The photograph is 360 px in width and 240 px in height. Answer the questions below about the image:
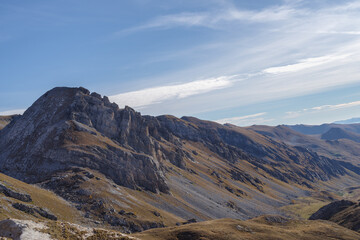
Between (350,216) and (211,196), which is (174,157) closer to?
(211,196)

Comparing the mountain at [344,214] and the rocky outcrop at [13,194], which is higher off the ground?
the rocky outcrop at [13,194]

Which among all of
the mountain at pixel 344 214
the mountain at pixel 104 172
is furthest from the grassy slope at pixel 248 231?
Answer: the mountain at pixel 104 172

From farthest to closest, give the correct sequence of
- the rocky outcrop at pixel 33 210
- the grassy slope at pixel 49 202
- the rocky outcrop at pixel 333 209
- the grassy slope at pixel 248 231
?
1. the rocky outcrop at pixel 333 209
2. the grassy slope at pixel 49 202
3. the rocky outcrop at pixel 33 210
4. the grassy slope at pixel 248 231

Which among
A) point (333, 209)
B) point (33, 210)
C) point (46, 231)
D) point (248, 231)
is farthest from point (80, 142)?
point (333, 209)

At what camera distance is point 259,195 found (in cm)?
18950

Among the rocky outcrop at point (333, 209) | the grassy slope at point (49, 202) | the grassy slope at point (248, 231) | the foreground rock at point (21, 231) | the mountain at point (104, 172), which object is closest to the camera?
the foreground rock at point (21, 231)

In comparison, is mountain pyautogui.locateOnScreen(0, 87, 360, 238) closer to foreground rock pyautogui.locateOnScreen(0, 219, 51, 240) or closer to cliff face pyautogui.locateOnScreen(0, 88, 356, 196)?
cliff face pyautogui.locateOnScreen(0, 88, 356, 196)

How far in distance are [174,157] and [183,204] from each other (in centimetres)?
5976

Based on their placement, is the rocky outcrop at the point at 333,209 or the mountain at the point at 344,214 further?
the rocky outcrop at the point at 333,209

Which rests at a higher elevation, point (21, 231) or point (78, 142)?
point (78, 142)

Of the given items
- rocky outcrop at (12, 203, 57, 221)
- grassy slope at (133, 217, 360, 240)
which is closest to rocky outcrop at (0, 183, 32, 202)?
rocky outcrop at (12, 203, 57, 221)

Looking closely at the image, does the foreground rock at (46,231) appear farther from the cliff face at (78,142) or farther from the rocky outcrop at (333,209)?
the rocky outcrop at (333,209)

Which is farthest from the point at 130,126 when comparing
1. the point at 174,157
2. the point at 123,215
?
the point at 123,215

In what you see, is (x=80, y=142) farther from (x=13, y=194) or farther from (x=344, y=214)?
(x=344, y=214)
